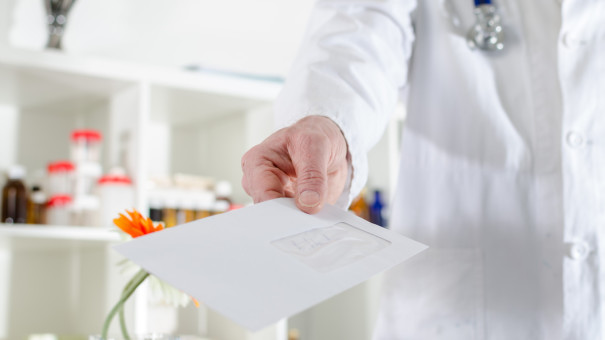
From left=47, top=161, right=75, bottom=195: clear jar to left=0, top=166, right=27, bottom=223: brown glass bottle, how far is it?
0.26 ft

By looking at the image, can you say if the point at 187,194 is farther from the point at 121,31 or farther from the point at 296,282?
the point at 296,282

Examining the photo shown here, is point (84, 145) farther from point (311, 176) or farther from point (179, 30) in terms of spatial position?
point (311, 176)

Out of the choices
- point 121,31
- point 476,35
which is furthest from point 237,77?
point 476,35

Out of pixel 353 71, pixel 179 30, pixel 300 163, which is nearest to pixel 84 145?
pixel 179 30

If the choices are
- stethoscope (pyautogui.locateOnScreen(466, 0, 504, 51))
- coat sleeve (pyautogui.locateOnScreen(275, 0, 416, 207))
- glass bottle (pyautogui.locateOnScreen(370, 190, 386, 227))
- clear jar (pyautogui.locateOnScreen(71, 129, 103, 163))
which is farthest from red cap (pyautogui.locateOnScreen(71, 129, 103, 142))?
stethoscope (pyautogui.locateOnScreen(466, 0, 504, 51))

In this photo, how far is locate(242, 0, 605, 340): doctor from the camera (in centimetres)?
77

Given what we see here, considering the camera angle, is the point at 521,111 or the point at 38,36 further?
the point at 38,36

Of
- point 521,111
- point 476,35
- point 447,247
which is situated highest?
point 476,35

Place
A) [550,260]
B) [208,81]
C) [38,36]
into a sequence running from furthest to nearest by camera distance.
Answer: [38,36] < [208,81] < [550,260]

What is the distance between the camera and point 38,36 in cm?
216

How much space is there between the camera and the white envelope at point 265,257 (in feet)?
1.30

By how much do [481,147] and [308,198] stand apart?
425 millimetres

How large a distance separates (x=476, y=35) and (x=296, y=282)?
1.92 feet

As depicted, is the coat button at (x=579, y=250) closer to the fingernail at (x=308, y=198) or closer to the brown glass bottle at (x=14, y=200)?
the fingernail at (x=308, y=198)
